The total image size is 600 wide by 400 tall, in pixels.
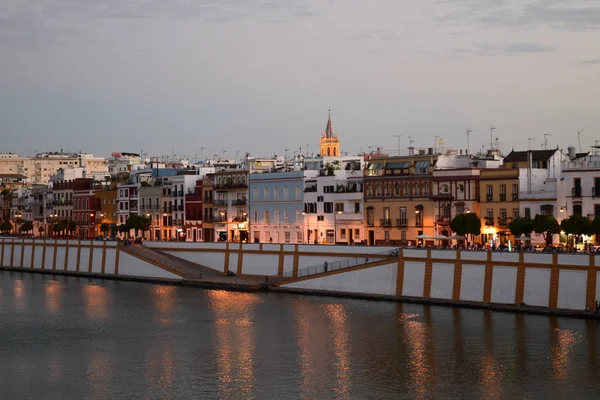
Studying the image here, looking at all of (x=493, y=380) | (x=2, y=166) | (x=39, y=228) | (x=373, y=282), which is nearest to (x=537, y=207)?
(x=373, y=282)

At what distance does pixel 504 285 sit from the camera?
153 ft

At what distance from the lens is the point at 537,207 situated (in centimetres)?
5684

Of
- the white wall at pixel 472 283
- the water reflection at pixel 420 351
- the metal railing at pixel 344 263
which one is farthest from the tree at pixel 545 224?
the water reflection at pixel 420 351

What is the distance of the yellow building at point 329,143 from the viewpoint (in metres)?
105

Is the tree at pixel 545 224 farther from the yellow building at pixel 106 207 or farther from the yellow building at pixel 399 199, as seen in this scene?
the yellow building at pixel 106 207

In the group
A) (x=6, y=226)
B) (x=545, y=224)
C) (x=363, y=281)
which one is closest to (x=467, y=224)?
(x=545, y=224)

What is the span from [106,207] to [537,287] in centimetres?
5085

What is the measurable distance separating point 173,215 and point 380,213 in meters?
19.8

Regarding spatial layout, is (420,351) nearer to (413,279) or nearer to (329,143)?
(413,279)

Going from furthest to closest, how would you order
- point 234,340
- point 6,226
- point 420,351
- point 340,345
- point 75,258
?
1. point 6,226
2. point 75,258
3. point 234,340
4. point 340,345
5. point 420,351

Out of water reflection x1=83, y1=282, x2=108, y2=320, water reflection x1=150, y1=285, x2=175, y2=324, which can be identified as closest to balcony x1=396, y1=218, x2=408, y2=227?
water reflection x1=150, y1=285, x2=175, y2=324

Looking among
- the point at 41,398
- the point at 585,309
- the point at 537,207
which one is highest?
the point at 537,207

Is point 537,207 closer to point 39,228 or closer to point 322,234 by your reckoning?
point 322,234

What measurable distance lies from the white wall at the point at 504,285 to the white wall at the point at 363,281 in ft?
18.7
